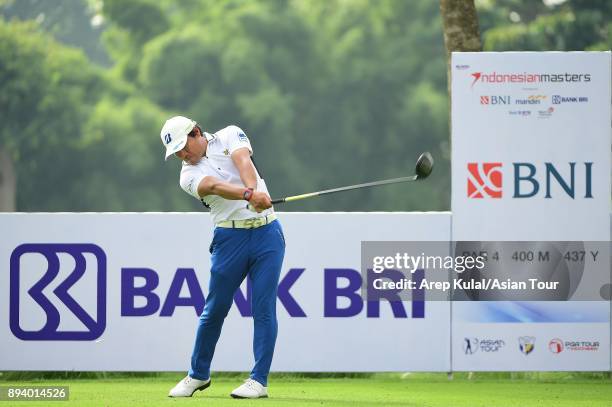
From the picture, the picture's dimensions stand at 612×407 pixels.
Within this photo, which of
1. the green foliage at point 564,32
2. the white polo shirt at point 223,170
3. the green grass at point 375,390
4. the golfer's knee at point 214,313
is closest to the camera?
the white polo shirt at point 223,170

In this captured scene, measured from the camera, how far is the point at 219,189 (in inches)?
356

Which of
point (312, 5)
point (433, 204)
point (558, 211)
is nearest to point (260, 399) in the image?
point (558, 211)

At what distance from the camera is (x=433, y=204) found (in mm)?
54562

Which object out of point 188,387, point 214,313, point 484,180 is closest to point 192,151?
point 214,313

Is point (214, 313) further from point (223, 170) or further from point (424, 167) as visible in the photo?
Answer: point (424, 167)

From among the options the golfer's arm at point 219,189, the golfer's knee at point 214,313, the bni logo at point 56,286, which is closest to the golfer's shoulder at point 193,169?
the golfer's arm at point 219,189

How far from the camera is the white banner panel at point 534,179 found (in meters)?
11.0

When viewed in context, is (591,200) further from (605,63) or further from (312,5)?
(312,5)

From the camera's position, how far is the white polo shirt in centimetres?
920

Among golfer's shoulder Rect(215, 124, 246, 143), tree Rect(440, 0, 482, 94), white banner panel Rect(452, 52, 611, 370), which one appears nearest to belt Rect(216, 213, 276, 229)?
golfer's shoulder Rect(215, 124, 246, 143)

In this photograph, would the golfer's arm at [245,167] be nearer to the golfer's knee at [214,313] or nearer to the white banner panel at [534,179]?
the golfer's knee at [214,313]

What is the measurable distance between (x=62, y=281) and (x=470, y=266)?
3.00 m

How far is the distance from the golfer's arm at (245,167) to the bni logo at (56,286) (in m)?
2.29

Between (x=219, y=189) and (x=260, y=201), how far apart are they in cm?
28
